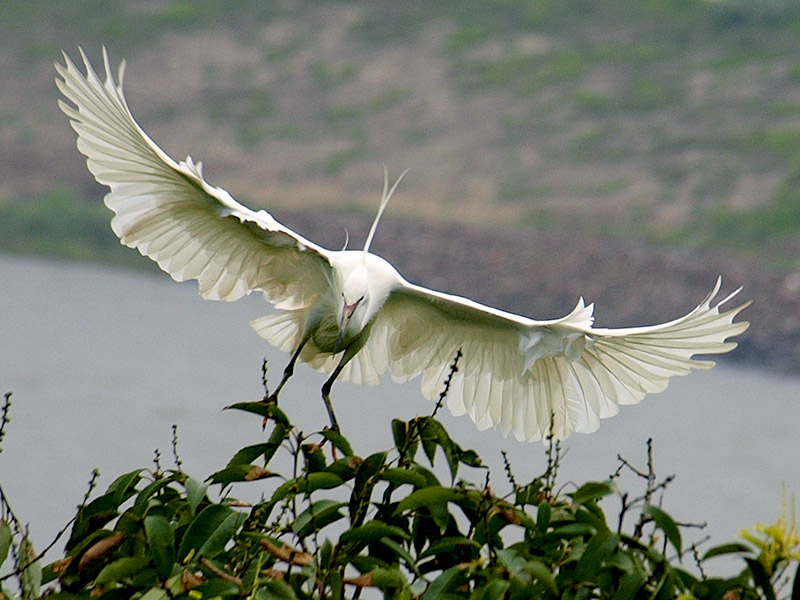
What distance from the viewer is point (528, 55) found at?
920 cm

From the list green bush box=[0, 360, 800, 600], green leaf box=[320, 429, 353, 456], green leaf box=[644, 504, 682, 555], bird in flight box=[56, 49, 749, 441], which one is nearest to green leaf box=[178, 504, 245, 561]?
green bush box=[0, 360, 800, 600]

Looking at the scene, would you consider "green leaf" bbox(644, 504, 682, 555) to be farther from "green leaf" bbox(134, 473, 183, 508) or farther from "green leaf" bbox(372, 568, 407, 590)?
"green leaf" bbox(134, 473, 183, 508)

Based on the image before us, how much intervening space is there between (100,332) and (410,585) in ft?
16.0

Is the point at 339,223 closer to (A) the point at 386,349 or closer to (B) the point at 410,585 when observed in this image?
(A) the point at 386,349

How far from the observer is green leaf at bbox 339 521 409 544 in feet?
3.41

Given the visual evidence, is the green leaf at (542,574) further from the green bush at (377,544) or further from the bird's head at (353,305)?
the bird's head at (353,305)

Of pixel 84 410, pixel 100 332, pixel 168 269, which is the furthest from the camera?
pixel 100 332

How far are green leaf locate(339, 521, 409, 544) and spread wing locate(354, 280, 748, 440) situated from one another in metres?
0.83

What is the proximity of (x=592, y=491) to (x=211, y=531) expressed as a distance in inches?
14.6

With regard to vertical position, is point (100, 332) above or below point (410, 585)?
above

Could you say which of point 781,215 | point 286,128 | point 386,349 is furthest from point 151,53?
point 386,349

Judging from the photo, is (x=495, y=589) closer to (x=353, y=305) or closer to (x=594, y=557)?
(x=594, y=557)

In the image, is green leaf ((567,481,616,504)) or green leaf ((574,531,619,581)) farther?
green leaf ((567,481,616,504))

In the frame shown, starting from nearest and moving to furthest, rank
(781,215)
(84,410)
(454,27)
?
(84,410)
(781,215)
(454,27)
